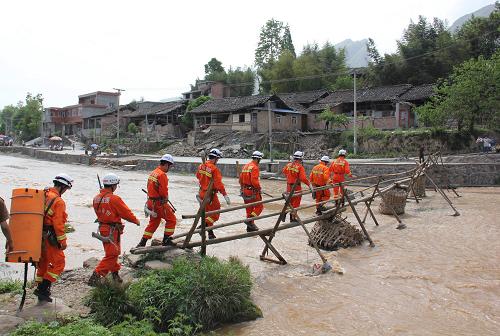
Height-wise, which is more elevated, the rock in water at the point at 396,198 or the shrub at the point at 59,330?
the rock in water at the point at 396,198

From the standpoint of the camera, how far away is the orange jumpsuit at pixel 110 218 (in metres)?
6.61

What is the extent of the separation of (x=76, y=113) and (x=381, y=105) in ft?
166

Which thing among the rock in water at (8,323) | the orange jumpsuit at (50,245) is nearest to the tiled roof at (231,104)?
the orange jumpsuit at (50,245)

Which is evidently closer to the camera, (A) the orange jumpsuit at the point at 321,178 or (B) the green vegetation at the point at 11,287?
(B) the green vegetation at the point at 11,287

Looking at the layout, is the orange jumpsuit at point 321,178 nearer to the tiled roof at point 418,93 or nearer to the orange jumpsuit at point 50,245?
the orange jumpsuit at point 50,245

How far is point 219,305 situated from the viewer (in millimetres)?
6309

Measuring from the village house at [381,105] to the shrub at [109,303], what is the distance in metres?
35.6

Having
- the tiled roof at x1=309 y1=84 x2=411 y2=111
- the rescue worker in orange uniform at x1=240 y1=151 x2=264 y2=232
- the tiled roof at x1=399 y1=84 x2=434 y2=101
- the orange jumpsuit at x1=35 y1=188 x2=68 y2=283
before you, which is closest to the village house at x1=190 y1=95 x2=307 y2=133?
the tiled roof at x1=309 y1=84 x2=411 y2=111

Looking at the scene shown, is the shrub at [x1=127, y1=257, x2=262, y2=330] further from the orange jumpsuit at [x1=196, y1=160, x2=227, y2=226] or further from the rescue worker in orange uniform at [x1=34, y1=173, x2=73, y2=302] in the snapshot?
the orange jumpsuit at [x1=196, y1=160, x2=227, y2=226]

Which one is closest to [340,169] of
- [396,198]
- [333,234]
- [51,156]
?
[396,198]

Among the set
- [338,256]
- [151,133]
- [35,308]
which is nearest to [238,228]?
[338,256]

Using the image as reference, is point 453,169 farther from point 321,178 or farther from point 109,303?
point 109,303

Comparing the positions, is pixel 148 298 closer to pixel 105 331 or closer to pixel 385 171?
pixel 105 331

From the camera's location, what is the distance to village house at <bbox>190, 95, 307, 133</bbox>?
146ft
